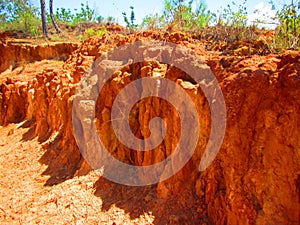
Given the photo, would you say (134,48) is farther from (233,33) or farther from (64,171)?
(64,171)

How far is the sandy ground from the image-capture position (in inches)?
159

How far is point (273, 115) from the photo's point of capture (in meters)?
2.99

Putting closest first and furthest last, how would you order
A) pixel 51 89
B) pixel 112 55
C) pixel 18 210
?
pixel 18 210 → pixel 112 55 → pixel 51 89

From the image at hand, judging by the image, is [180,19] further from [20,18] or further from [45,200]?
[20,18]

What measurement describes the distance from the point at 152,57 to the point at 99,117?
1710 millimetres

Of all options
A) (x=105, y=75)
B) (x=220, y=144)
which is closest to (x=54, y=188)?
(x=105, y=75)

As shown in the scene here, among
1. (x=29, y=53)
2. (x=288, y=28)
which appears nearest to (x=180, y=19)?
(x=288, y=28)

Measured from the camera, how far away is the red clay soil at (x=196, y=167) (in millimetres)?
2918

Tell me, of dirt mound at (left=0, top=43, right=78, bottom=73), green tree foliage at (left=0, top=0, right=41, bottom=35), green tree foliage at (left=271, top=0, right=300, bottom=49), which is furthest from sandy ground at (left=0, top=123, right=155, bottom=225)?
green tree foliage at (left=0, top=0, right=41, bottom=35)

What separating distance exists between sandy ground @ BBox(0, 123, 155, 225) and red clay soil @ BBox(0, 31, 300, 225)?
0.06 feet

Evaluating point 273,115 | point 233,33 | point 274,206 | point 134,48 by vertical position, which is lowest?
point 274,206

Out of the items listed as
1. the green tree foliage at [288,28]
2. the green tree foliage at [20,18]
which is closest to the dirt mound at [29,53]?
the green tree foliage at [20,18]

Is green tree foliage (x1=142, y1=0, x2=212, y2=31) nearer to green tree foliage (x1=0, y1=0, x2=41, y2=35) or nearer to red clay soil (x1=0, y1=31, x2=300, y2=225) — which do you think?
red clay soil (x1=0, y1=31, x2=300, y2=225)

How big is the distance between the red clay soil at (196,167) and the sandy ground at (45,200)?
19 millimetres
